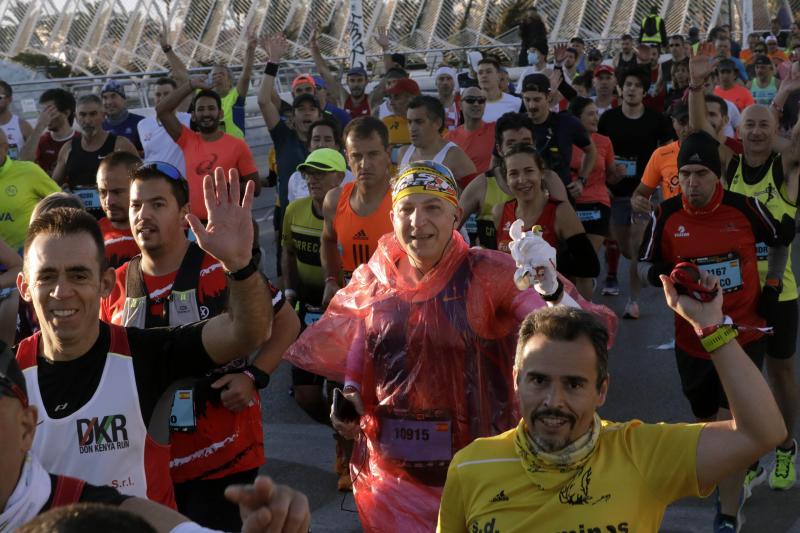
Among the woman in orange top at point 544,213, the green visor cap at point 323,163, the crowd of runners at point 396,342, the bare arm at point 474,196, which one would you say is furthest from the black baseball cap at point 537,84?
the woman in orange top at point 544,213

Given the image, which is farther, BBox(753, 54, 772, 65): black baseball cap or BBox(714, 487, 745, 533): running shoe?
BBox(753, 54, 772, 65): black baseball cap

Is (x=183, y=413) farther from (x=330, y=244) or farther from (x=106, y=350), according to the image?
(x=330, y=244)

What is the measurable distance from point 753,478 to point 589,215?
3493mm

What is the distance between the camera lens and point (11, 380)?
2611 mm

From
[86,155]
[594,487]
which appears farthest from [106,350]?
[86,155]

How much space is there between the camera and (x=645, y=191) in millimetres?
8344

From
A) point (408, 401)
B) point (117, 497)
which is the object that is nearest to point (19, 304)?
point (408, 401)

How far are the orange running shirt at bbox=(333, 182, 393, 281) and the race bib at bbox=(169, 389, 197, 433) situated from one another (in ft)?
6.67

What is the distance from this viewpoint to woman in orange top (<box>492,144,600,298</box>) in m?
6.49

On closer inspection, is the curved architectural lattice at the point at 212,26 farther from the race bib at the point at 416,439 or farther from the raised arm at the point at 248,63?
the race bib at the point at 416,439

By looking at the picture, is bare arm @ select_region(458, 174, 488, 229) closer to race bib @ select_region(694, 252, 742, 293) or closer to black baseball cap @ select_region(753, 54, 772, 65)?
race bib @ select_region(694, 252, 742, 293)

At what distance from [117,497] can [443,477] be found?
166 centimetres

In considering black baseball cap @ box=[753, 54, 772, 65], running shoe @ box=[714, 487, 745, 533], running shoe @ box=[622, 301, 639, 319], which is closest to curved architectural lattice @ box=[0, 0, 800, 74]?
black baseball cap @ box=[753, 54, 772, 65]

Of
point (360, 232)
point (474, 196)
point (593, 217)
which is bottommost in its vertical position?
point (360, 232)
